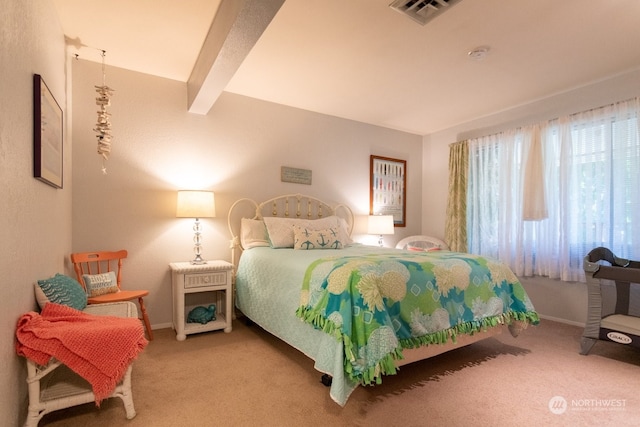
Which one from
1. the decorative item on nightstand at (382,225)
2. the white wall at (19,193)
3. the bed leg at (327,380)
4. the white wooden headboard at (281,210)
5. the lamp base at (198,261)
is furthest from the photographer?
the decorative item on nightstand at (382,225)

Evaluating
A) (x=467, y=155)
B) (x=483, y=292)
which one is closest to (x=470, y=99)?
(x=467, y=155)

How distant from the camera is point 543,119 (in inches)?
142

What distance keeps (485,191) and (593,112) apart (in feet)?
4.29

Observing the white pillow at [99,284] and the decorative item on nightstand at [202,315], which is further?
the decorative item on nightstand at [202,315]

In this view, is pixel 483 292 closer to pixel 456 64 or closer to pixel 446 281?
pixel 446 281

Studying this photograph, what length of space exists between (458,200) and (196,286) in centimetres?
343

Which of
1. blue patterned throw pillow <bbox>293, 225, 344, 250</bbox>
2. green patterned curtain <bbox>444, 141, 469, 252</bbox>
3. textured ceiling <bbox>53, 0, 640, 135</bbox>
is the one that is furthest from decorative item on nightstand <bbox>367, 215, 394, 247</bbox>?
textured ceiling <bbox>53, 0, 640, 135</bbox>

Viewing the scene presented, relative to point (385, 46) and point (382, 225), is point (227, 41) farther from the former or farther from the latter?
point (382, 225)

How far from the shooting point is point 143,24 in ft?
7.56

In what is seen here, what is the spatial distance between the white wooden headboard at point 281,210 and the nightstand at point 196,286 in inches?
17.8

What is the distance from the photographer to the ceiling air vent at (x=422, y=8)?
6.63 ft

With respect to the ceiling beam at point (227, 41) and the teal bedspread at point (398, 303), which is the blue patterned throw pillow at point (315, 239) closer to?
the teal bedspread at point (398, 303)

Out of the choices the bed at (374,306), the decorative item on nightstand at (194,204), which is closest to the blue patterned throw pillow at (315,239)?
the bed at (374,306)

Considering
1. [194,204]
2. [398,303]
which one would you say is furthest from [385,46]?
[194,204]
